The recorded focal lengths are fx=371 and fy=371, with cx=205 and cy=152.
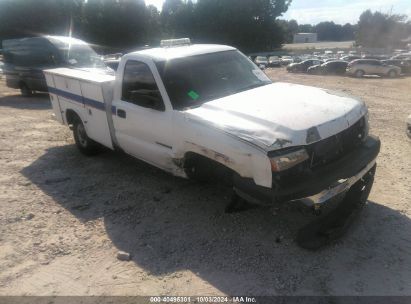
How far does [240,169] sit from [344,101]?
1614mm

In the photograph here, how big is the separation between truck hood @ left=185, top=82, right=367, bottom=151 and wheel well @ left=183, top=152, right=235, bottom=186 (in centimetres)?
47

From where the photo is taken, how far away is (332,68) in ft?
87.2

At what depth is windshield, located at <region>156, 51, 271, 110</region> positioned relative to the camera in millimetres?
4379

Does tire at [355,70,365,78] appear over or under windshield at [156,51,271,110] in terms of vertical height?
under

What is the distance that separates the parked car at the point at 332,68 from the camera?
2621 cm

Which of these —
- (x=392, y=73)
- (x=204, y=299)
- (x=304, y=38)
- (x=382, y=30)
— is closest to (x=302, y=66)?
(x=392, y=73)

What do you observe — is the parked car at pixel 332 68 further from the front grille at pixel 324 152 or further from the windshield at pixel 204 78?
the front grille at pixel 324 152

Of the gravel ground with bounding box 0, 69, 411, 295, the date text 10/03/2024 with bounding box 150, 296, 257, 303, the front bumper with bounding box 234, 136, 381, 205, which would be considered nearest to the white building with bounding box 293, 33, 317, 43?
the gravel ground with bounding box 0, 69, 411, 295

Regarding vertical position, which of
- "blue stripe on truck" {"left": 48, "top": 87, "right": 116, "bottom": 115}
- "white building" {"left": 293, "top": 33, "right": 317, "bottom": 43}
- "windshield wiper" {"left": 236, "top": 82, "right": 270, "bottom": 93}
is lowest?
"white building" {"left": 293, "top": 33, "right": 317, "bottom": 43}

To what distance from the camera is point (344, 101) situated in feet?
13.8

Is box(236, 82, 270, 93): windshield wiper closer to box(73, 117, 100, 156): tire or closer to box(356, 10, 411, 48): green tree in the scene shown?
box(73, 117, 100, 156): tire

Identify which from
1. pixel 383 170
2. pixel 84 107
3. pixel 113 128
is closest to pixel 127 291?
pixel 113 128

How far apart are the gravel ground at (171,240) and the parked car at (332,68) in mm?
21851

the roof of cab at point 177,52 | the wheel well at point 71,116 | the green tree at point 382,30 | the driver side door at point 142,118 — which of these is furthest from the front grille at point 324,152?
the green tree at point 382,30
